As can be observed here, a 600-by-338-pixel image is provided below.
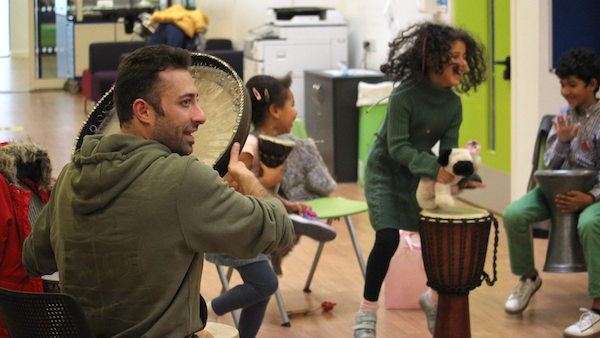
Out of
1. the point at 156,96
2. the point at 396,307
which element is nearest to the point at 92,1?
the point at 396,307

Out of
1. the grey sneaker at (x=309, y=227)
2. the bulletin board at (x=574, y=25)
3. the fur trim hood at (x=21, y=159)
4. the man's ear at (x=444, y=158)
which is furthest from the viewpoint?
the bulletin board at (x=574, y=25)

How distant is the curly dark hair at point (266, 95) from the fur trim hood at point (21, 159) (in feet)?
2.92

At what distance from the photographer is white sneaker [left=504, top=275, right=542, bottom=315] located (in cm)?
344

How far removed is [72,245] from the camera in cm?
166

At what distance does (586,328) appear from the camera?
315cm

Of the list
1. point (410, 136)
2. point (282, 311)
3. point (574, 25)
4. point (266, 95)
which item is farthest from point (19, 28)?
point (574, 25)

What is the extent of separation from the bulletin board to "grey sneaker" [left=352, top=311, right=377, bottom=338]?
86.8 inches

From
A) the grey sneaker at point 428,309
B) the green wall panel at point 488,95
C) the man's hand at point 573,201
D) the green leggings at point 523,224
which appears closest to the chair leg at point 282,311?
the grey sneaker at point 428,309

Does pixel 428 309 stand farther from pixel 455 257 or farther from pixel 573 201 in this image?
pixel 573 201

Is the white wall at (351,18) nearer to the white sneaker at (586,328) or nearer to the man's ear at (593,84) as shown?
the man's ear at (593,84)

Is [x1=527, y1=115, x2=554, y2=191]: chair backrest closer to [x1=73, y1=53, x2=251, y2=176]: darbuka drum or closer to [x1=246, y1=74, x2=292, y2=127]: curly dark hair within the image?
[x1=246, y1=74, x2=292, y2=127]: curly dark hair

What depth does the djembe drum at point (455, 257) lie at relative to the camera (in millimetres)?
2908

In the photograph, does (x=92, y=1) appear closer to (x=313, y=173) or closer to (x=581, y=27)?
(x=313, y=173)

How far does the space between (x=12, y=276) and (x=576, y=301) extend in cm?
257
